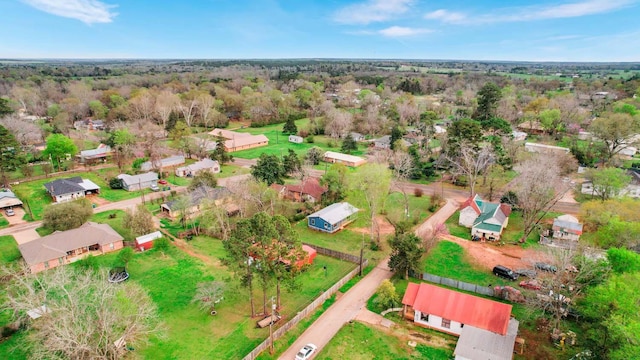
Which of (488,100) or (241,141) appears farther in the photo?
(241,141)

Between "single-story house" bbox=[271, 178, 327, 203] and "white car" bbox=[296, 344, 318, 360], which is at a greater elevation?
"single-story house" bbox=[271, 178, 327, 203]

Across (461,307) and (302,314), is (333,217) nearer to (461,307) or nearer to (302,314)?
(302,314)

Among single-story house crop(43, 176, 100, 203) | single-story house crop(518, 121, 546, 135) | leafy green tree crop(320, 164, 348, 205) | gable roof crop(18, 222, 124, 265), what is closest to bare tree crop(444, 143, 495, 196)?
leafy green tree crop(320, 164, 348, 205)

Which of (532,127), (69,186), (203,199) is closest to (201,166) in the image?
(69,186)

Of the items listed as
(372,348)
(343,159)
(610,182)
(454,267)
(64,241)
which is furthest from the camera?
(343,159)

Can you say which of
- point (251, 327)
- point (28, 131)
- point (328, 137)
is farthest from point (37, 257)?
point (328, 137)

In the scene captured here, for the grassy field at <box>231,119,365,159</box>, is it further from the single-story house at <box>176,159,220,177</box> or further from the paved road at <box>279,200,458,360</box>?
the paved road at <box>279,200,458,360</box>

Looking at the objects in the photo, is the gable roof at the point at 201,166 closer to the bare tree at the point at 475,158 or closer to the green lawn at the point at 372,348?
the bare tree at the point at 475,158

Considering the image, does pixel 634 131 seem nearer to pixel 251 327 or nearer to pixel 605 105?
pixel 605 105
